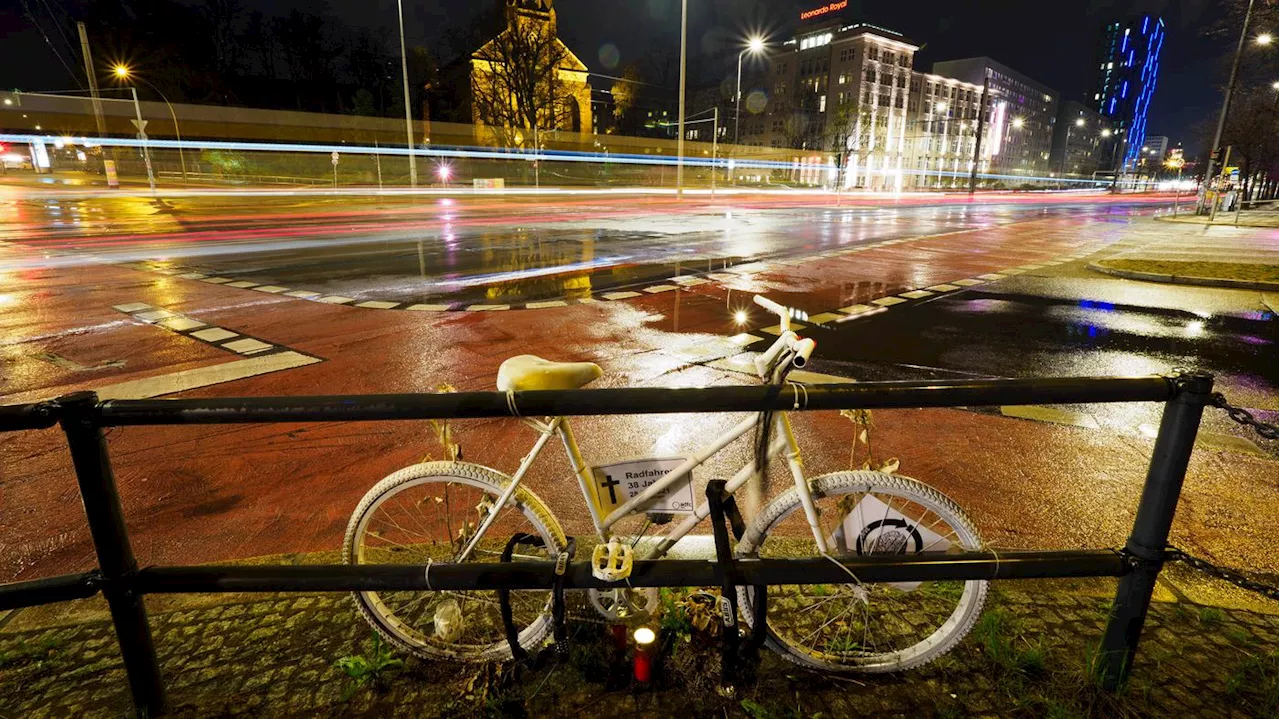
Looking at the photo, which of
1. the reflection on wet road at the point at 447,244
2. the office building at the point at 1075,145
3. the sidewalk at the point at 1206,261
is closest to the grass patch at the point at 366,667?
the reflection on wet road at the point at 447,244

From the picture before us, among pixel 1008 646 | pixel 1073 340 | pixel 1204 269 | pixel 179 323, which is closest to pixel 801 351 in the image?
pixel 1008 646

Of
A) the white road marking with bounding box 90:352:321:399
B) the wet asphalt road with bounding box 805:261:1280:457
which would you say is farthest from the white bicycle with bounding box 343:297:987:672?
the white road marking with bounding box 90:352:321:399

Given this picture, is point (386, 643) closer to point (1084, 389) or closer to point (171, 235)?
point (1084, 389)

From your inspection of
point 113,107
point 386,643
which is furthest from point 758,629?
point 113,107

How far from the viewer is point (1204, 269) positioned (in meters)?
13.5

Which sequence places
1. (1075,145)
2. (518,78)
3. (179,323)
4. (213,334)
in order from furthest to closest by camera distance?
1. (1075,145)
2. (518,78)
3. (179,323)
4. (213,334)

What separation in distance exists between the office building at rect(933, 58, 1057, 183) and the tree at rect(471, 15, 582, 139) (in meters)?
84.4

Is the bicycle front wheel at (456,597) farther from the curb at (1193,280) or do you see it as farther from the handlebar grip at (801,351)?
the curb at (1193,280)

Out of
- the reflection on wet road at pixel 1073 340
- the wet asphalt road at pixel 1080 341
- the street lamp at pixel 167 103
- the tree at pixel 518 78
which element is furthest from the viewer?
the tree at pixel 518 78

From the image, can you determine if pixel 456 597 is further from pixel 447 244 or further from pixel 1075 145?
pixel 1075 145

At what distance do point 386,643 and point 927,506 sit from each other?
2186 millimetres

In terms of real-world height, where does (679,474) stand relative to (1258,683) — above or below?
above

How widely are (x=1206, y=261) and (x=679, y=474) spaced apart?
1825cm

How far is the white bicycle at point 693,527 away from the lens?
2.34 meters
